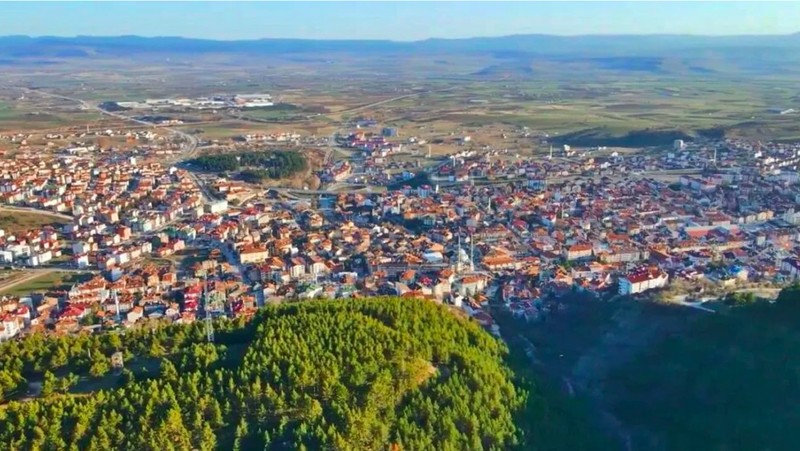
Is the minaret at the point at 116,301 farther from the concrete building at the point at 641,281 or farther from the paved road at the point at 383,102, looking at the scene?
the paved road at the point at 383,102

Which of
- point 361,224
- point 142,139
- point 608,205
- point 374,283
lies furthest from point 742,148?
point 142,139

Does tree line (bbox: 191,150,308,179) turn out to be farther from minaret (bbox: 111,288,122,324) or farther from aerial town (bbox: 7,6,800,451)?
minaret (bbox: 111,288,122,324)

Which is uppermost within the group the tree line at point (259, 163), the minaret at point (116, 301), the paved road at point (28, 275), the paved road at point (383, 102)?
the minaret at point (116, 301)

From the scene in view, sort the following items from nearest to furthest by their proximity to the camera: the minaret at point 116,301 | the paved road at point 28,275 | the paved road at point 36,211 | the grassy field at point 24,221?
the minaret at point 116,301 → the paved road at point 28,275 → the grassy field at point 24,221 → the paved road at point 36,211

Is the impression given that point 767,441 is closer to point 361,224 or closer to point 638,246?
point 638,246

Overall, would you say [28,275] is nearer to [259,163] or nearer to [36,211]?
[36,211]

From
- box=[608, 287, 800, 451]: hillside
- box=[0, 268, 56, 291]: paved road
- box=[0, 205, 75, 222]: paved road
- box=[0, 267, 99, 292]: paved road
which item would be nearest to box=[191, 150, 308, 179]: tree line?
box=[0, 205, 75, 222]: paved road

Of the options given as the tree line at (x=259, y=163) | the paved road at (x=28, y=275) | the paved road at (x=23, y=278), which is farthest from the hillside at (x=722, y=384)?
the tree line at (x=259, y=163)
